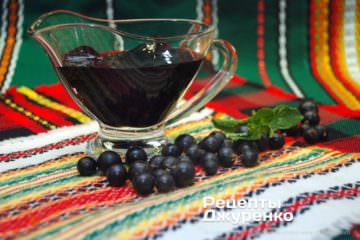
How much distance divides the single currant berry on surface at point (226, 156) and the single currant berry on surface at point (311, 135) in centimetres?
18

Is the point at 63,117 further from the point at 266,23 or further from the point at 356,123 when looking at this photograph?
the point at 266,23

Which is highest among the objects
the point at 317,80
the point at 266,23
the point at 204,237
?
the point at 266,23

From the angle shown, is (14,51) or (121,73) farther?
(14,51)

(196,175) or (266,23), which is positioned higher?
(266,23)

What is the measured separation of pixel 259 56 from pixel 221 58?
0.11 metres

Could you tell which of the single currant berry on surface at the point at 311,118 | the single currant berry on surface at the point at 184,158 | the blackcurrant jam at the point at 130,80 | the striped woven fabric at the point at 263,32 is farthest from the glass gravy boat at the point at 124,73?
the striped woven fabric at the point at 263,32

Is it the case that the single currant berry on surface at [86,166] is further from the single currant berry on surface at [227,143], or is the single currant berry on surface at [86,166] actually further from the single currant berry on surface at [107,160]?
the single currant berry on surface at [227,143]

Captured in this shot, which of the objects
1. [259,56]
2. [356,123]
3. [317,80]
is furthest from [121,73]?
[259,56]

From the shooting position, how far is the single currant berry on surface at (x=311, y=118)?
1.17 meters

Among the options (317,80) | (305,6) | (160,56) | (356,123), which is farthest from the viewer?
(305,6)

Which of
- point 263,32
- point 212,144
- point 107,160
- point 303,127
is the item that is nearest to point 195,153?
point 212,144

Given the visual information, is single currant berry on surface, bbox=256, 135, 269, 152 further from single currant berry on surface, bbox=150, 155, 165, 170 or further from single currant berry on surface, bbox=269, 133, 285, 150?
single currant berry on surface, bbox=150, 155, 165, 170

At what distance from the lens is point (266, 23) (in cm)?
188

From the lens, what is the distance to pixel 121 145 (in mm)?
1059
